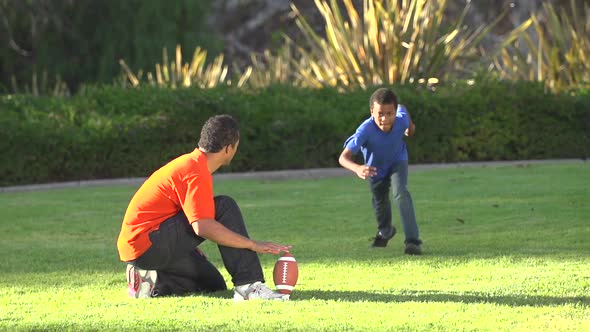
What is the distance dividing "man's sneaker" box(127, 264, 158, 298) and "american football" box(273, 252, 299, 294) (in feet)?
2.49

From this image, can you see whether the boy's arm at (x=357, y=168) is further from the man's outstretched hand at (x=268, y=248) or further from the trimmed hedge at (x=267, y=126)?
the trimmed hedge at (x=267, y=126)

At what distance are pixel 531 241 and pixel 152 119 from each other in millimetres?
8046

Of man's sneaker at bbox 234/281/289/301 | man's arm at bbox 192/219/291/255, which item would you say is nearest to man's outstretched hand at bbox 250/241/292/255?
man's arm at bbox 192/219/291/255

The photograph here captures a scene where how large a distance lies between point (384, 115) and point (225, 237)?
2.58 m

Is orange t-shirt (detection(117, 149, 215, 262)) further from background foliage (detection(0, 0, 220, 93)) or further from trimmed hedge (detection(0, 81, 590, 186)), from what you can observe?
background foliage (detection(0, 0, 220, 93))

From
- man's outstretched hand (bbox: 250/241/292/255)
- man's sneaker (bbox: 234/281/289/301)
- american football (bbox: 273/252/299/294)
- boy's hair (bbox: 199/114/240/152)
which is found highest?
boy's hair (bbox: 199/114/240/152)

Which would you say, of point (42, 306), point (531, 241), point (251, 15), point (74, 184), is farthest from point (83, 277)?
point (251, 15)

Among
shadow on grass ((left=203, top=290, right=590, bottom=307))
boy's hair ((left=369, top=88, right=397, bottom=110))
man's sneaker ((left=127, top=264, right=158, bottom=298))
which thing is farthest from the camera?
boy's hair ((left=369, top=88, right=397, bottom=110))

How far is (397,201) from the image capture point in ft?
29.8

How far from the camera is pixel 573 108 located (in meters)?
17.8

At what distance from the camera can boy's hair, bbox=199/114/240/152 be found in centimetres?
690

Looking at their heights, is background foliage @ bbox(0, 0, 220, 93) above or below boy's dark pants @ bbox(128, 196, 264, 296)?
above

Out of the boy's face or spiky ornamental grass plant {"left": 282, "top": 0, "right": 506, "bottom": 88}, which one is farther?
spiky ornamental grass plant {"left": 282, "top": 0, "right": 506, "bottom": 88}

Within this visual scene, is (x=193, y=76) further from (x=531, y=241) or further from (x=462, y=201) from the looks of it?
(x=531, y=241)
